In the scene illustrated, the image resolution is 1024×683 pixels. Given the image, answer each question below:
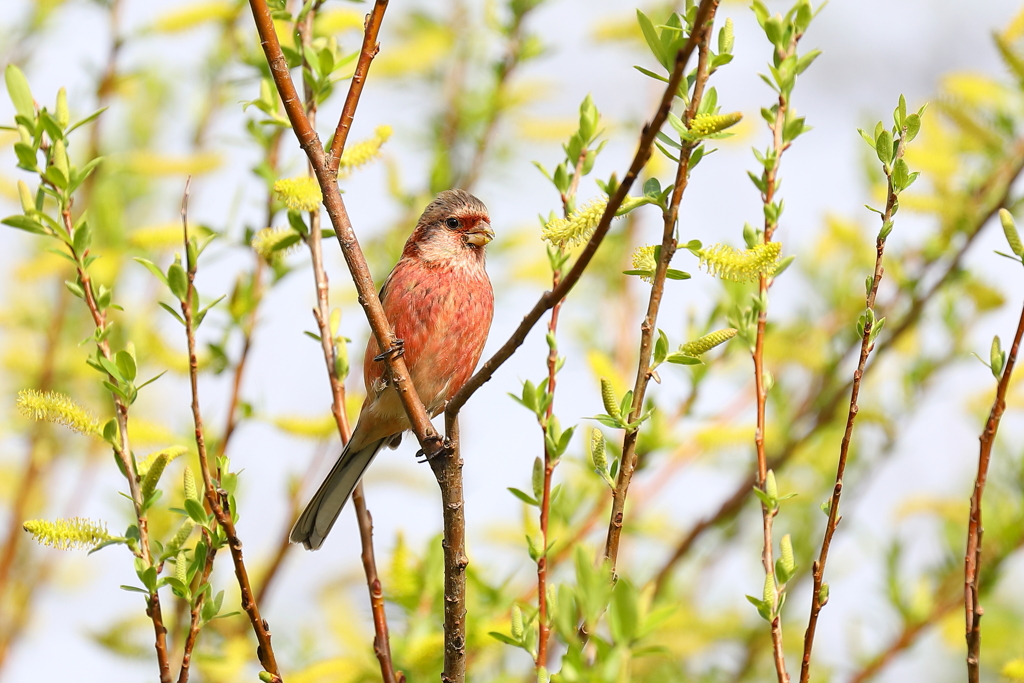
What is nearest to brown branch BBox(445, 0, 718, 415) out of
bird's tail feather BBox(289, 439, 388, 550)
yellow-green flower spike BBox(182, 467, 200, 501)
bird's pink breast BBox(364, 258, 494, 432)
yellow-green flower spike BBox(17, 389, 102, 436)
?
yellow-green flower spike BBox(182, 467, 200, 501)

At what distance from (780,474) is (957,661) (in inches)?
74.2

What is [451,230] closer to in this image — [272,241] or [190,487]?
[272,241]

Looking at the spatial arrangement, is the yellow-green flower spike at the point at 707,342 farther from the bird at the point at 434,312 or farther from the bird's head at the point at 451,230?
the bird's head at the point at 451,230

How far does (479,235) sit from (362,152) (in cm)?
198

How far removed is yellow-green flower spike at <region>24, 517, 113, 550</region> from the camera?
2.88 m

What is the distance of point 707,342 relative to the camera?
122 inches

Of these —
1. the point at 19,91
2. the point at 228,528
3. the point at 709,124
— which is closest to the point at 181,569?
the point at 228,528

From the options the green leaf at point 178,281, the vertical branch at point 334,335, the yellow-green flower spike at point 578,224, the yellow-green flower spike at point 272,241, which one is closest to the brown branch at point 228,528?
the green leaf at point 178,281

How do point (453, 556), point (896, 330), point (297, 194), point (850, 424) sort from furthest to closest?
point (896, 330)
point (297, 194)
point (453, 556)
point (850, 424)

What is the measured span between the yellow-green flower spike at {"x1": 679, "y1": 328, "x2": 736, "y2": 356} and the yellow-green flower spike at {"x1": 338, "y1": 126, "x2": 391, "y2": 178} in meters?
1.52

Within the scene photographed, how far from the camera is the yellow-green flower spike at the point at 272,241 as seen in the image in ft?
13.0

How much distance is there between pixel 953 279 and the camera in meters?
5.17

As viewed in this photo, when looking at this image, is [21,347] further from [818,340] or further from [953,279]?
[953,279]

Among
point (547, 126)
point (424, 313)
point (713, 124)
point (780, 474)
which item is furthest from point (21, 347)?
point (713, 124)
